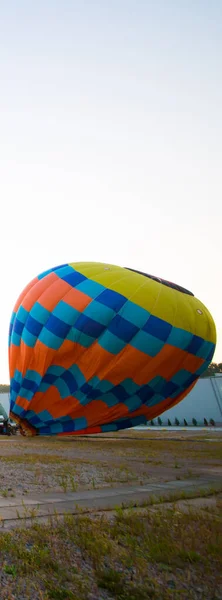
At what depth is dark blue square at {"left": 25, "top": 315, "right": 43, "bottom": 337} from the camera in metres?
23.1

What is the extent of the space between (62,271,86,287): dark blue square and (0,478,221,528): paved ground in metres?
13.6

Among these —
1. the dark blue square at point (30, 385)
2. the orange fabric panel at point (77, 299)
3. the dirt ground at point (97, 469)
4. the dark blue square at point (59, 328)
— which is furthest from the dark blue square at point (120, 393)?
the dirt ground at point (97, 469)

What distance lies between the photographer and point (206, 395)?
170 ft

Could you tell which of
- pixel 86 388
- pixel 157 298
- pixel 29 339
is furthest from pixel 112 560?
pixel 29 339

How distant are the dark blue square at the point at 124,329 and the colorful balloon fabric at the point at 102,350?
43 millimetres

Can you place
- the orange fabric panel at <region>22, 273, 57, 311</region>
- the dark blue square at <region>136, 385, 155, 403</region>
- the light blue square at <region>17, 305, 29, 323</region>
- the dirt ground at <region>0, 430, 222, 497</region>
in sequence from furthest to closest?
the light blue square at <region>17, 305, 29, 323</region>, the orange fabric panel at <region>22, 273, 57, 311</region>, the dark blue square at <region>136, 385, 155, 403</region>, the dirt ground at <region>0, 430, 222, 497</region>

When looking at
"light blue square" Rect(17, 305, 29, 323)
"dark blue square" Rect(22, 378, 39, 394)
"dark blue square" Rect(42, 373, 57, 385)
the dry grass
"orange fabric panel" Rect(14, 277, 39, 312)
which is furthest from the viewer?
"orange fabric panel" Rect(14, 277, 39, 312)

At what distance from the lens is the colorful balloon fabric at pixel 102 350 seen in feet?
71.7

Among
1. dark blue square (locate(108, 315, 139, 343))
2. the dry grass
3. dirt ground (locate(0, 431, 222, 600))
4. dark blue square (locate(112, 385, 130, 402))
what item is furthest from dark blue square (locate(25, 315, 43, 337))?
the dry grass

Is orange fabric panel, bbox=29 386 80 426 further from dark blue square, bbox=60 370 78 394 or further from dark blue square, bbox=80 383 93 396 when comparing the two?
dark blue square, bbox=80 383 93 396

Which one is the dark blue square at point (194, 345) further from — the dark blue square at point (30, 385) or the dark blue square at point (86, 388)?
the dark blue square at point (30, 385)

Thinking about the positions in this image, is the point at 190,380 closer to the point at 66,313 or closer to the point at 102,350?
the point at 102,350

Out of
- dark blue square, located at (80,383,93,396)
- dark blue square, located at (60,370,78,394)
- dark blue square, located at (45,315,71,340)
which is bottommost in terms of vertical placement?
dark blue square, located at (80,383,93,396)

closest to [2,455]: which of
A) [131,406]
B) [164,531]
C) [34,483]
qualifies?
[34,483]
